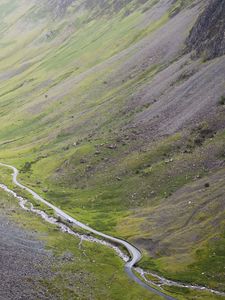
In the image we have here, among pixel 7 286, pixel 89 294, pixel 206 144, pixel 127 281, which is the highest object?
pixel 7 286

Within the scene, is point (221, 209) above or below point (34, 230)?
below

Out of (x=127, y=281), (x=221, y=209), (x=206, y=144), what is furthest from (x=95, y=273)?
(x=206, y=144)

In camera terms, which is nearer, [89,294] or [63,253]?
[89,294]

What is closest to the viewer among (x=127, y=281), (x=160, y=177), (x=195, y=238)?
(x=127, y=281)

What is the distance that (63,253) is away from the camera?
124 metres

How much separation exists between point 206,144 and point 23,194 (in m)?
66.4

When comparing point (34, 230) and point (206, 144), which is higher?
point (34, 230)

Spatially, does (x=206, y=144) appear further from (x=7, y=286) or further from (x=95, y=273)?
(x=7, y=286)

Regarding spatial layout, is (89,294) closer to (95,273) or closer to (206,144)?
(95,273)

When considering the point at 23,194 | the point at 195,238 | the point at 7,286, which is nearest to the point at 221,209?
the point at 195,238

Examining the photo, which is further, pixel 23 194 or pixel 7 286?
pixel 23 194

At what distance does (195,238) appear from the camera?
12219 centimetres

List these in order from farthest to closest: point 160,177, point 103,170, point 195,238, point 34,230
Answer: point 103,170
point 160,177
point 34,230
point 195,238

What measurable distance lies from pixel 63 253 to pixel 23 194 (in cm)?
6419
